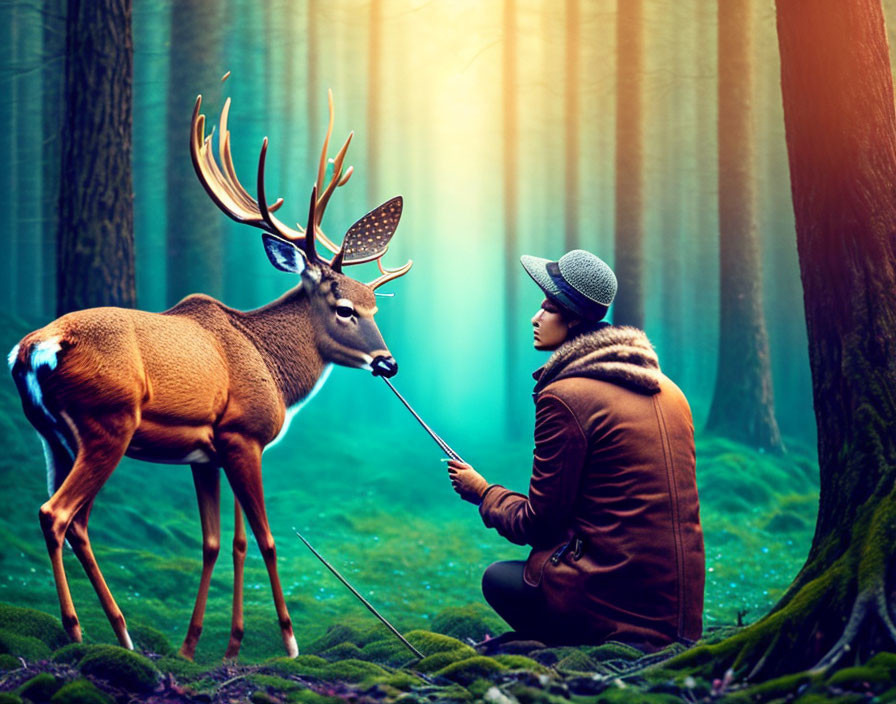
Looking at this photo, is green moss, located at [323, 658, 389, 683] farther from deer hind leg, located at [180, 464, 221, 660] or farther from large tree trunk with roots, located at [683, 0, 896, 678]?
large tree trunk with roots, located at [683, 0, 896, 678]

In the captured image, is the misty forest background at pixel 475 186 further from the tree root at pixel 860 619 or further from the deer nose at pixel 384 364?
the tree root at pixel 860 619

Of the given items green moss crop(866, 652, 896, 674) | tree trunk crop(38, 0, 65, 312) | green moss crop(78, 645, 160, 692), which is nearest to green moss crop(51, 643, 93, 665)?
green moss crop(78, 645, 160, 692)

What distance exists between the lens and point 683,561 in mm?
3303

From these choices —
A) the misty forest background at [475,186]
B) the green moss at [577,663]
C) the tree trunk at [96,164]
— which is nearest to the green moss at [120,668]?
the green moss at [577,663]

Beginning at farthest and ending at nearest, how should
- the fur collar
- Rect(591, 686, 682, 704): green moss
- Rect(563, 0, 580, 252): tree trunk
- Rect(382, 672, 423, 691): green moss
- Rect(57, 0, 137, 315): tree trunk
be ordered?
Rect(563, 0, 580, 252): tree trunk < Rect(57, 0, 137, 315): tree trunk < the fur collar < Rect(382, 672, 423, 691): green moss < Rect(591, 686, 682, 704): green moss

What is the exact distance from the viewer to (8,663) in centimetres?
324

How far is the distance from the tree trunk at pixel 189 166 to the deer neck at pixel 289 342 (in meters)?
4.06

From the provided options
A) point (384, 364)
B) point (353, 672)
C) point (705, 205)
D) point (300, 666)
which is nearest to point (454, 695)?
point (353, 672)

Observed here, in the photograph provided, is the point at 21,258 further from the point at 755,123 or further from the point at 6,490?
the point at 755,123

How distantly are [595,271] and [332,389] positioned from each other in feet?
20.3

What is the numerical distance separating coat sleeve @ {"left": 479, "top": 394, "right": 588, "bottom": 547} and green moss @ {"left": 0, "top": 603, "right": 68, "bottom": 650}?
1855 mm

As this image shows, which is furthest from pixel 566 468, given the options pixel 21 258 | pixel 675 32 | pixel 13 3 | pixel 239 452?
pixel 21 258

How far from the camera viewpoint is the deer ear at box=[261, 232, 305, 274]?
416 cm

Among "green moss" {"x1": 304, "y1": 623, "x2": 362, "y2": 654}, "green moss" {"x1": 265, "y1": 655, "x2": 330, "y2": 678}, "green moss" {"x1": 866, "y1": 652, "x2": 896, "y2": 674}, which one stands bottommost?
"green moss" {"x1": 304, "y1": 623, "x2": 362, "y2": 654}
